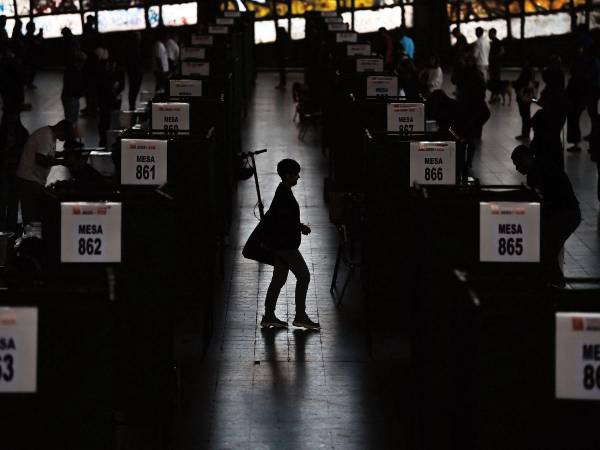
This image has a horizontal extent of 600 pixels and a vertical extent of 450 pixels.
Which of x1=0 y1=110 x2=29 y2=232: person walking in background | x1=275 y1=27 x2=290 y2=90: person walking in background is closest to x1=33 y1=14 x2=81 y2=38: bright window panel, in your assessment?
x1=275 y1=27 x2=290 y2=90: person walking in background

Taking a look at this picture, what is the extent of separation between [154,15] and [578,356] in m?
36.2

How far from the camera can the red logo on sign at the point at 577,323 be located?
7.29m

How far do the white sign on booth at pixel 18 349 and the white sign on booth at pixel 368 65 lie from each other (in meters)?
15.9

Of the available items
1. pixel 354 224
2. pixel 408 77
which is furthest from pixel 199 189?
pixel 408 77

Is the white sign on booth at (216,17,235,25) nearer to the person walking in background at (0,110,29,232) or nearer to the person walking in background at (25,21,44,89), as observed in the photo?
the person walking in background at (25,21,44,89)

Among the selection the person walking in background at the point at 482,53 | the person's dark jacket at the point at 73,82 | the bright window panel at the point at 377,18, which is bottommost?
the person's dark jacket at the point at 73,82

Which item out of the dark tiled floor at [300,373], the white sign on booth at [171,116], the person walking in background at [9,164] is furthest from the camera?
the person walking in background at [9,164]

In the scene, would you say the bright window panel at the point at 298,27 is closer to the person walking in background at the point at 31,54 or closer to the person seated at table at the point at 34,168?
the person walking in background at the point at 31,54

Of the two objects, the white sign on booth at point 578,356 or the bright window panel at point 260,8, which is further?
the bright window panel at point 260,8

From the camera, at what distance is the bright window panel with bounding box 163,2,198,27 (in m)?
42.6

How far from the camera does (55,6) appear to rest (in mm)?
41750

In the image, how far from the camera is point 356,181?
18438mm

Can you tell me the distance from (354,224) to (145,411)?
535cm

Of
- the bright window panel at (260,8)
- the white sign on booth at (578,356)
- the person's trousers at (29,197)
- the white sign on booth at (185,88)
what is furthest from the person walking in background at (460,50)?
the white sign on booth at (578,356)
